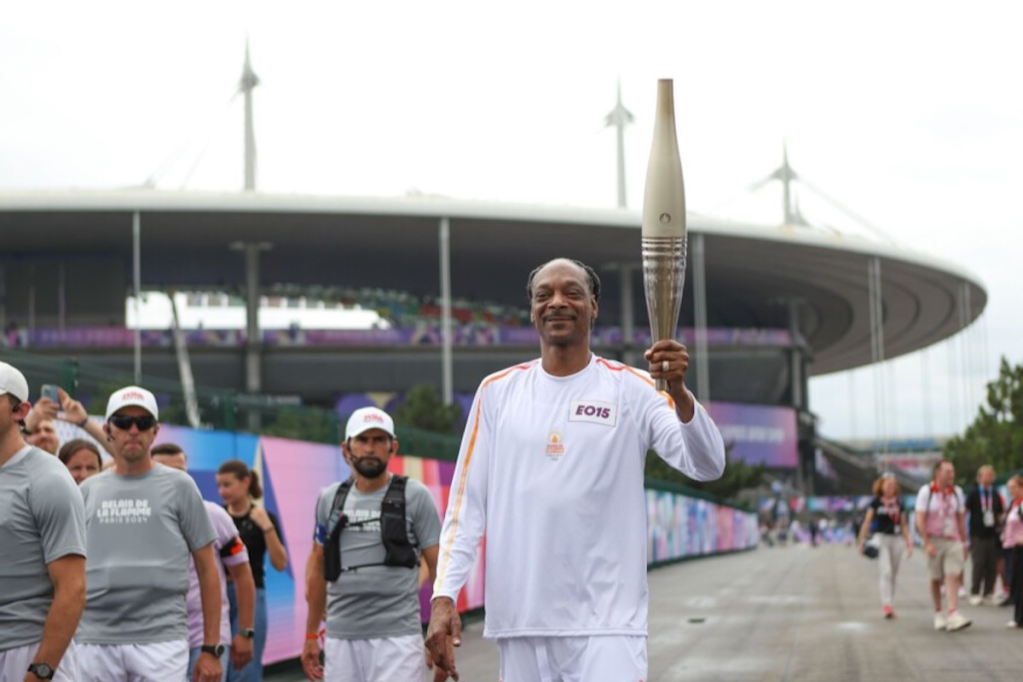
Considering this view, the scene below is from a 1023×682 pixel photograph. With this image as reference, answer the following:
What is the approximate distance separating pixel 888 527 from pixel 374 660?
1222 centimetres

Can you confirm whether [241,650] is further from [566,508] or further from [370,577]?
[566,508]

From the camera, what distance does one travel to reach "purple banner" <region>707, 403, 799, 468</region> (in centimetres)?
8000

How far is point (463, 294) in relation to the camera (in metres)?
79.1

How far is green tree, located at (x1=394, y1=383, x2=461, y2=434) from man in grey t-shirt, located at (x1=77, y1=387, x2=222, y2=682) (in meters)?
50.0

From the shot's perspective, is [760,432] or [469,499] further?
[760,432]

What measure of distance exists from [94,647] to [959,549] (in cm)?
1268

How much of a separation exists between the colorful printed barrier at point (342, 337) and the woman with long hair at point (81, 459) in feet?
194

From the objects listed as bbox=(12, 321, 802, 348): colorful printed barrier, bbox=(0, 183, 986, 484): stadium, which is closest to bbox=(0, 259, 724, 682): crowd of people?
bbox=(0, 183, 986, 484): stadium

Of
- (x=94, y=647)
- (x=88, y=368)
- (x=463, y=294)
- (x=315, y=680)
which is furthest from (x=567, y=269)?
(x=463, y=294)

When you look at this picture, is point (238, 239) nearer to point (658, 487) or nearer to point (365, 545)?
point (658, 487)

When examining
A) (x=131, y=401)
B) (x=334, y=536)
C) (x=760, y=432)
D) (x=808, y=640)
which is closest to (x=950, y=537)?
(x=808, y=640)

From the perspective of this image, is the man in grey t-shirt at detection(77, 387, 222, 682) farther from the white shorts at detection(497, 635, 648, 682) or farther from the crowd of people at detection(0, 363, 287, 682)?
the white shorts at detection(497, 635, 648, 682)

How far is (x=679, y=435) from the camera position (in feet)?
15.2

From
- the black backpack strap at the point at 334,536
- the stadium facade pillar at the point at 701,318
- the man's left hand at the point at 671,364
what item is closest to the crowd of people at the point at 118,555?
the black backpack strap at the point at 334,536
